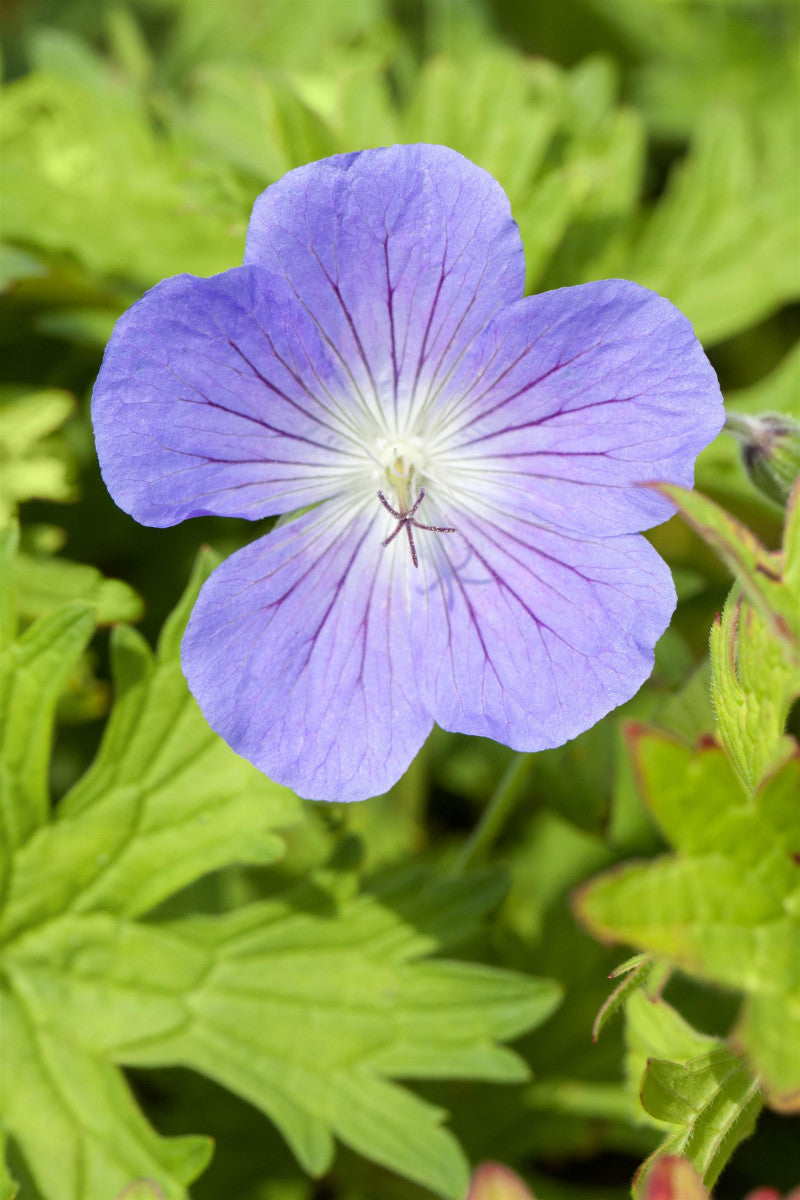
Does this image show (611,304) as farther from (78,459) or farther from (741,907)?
(78,459)

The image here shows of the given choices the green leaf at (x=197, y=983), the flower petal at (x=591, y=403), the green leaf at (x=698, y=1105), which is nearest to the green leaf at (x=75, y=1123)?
the green leaf at (x=197, y=983)

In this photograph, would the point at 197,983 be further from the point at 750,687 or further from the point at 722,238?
the point at 722,238

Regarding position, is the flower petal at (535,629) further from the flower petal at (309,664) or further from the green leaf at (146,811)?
the green leaf at (146,811)

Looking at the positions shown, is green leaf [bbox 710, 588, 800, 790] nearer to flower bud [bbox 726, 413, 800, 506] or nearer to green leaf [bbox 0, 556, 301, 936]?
flower bud [bbox 726, 413, 800, 506]

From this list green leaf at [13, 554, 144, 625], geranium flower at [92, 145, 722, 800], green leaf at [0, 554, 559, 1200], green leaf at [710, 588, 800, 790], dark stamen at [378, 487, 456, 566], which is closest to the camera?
green leaf at [710, 588, 800, 790]

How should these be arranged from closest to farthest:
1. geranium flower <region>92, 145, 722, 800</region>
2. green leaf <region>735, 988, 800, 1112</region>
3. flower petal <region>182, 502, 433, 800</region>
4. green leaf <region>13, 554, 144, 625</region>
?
green leaf <region>735, 988, 800, 1112</region> < geranium flower <region>92, 145, 722, 800</region> < flower petal <region>182, 502, 433, 800</region> < green leaf <region>13, 554, 144, 625</region>

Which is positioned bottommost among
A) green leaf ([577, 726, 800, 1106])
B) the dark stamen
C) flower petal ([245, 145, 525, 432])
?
green leaf ([577, 726, 800, 1106])

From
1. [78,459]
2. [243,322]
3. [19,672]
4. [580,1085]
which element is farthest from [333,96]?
[580,1085]

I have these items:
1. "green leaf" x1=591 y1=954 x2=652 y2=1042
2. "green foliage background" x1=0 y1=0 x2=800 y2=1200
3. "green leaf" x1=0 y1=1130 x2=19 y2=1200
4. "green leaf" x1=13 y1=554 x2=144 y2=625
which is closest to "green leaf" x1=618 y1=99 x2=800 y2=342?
"green foliage background" x1=0 y1=0 x2=800 y2=1200
